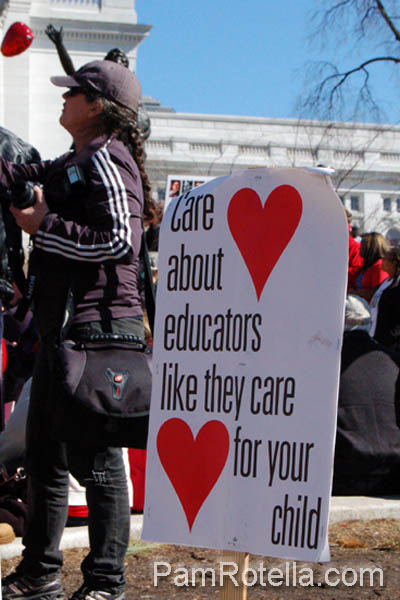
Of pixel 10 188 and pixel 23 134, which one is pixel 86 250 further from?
pixel 23 134

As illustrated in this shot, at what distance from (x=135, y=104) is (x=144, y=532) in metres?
1.66

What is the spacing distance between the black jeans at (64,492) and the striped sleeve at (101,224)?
0.26 meters

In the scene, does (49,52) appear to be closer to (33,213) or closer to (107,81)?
(107,81)

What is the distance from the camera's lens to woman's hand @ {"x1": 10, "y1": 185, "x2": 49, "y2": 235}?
115 inches

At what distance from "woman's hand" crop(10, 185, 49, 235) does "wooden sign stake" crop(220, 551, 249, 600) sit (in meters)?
1.30

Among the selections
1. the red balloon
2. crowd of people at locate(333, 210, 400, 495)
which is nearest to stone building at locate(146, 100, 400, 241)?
the red balloon

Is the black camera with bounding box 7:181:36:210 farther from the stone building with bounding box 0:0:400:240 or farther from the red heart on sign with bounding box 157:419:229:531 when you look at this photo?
the stone building with bounding box 0:0:400:240

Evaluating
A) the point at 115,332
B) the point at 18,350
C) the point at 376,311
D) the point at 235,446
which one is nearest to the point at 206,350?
the point at 235,446

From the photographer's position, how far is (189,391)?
7.32 feet

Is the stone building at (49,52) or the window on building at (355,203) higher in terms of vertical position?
the stone building at (49,52)

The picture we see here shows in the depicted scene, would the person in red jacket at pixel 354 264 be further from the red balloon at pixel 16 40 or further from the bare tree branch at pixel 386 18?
the bare tree branch at pixel 386 18

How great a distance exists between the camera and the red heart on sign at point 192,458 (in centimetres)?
218

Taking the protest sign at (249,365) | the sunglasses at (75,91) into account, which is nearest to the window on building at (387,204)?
the sunglasses at (75,91)

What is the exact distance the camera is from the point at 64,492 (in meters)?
3.03
